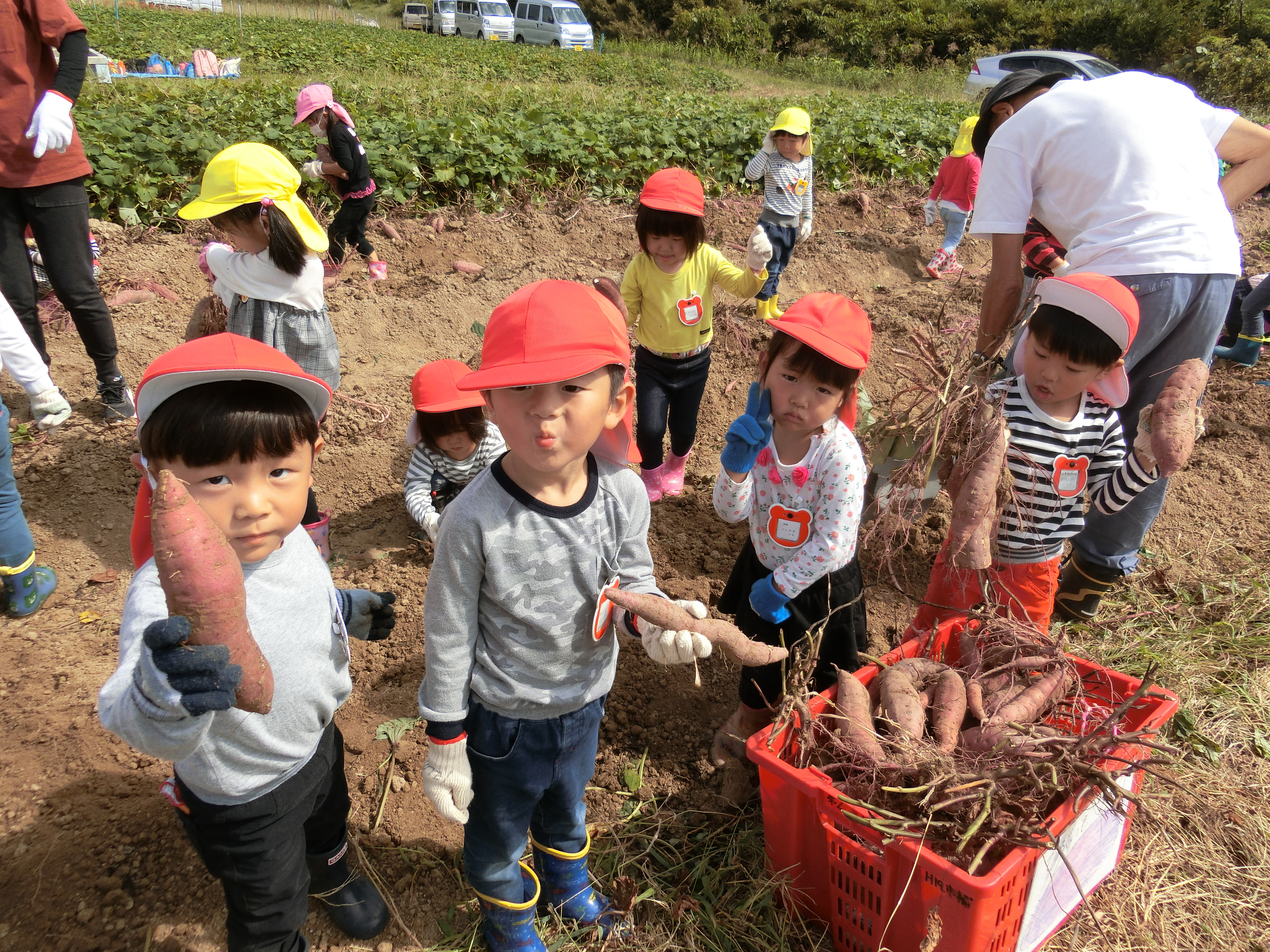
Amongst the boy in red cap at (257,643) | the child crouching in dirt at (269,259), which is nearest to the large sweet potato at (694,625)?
the boy in red cap at (257,643)

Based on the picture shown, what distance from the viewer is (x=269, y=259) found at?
2953 millimetres

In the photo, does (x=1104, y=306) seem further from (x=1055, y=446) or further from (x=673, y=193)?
(x=673, y=193)

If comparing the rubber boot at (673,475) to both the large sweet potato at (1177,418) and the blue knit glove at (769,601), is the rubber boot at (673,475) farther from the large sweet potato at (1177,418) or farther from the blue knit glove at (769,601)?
the large sweet potato at (1177,418)

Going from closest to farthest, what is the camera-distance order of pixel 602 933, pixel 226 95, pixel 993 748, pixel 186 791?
pixel 186 791 → pixel 993 748 → pixel 602 933 → pixel 226 95

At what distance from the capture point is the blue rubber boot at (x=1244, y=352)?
5.27 meters

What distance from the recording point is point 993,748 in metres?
1.83

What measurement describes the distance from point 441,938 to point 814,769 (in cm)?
111

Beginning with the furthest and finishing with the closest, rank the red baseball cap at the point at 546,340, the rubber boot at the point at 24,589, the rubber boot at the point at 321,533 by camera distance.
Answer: the rubber boot at the point at 321,533 < the rubber boot at the point at 24,589 < the red baseball cap at the point at 546,340

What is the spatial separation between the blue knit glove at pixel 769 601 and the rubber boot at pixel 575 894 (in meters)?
0.79

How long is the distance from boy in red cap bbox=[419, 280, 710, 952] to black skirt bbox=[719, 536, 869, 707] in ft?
2.36

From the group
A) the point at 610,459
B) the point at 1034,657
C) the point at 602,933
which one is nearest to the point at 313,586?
the point at 610,459

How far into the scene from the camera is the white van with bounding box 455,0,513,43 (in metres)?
28.6

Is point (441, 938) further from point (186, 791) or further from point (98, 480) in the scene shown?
point (98, 480)

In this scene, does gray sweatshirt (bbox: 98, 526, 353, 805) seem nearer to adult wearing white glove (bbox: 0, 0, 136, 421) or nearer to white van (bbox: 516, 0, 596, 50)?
adult wearing white glove (bbox: 0, 0, 136, 421)
